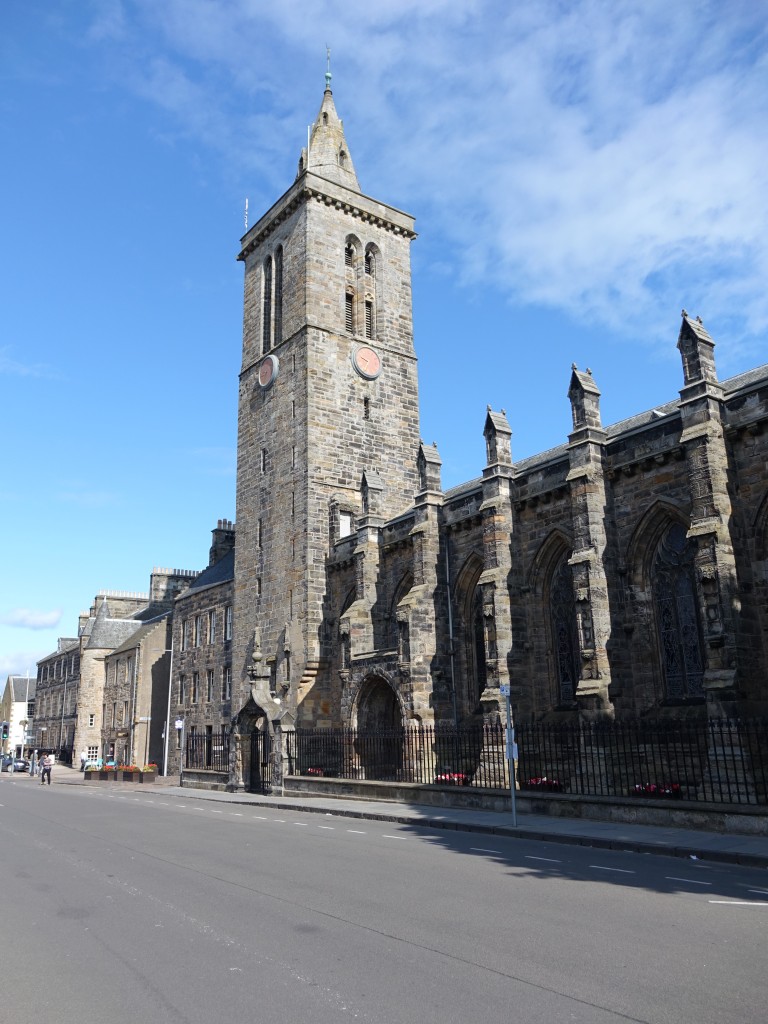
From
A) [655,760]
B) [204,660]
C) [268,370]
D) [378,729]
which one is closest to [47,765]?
[204,660]

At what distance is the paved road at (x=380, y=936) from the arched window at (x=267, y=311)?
2750 centimetres

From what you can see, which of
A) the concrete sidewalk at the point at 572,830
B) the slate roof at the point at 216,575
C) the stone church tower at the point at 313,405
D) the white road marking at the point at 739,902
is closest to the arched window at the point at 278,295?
the stone church tower at the point at 313,405

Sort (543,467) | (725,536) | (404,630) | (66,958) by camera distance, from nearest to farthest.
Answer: (66,958)
(725,536)
(543,467)
(404,630)

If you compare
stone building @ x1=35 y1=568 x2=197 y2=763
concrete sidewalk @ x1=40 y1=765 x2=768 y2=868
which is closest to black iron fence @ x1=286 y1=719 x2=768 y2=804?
concrete sidewalk @ x1=40 y1=765 x2=768 y2=868

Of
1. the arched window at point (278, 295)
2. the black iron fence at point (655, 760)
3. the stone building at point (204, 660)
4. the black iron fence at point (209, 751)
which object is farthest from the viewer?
the stone building at point (204, 660)

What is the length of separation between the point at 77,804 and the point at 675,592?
720 inches

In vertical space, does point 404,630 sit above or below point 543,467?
below

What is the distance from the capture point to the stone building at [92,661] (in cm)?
5938

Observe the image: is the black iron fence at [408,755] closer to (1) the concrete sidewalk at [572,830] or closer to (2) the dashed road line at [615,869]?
(1) the concrete sidewalk at [572,830]

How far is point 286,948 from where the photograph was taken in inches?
268

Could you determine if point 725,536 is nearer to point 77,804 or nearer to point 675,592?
point 675,592

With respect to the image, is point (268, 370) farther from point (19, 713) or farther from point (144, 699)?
point (19, 713)

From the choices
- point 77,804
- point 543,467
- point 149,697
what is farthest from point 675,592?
point 149,697

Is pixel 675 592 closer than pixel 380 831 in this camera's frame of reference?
No
